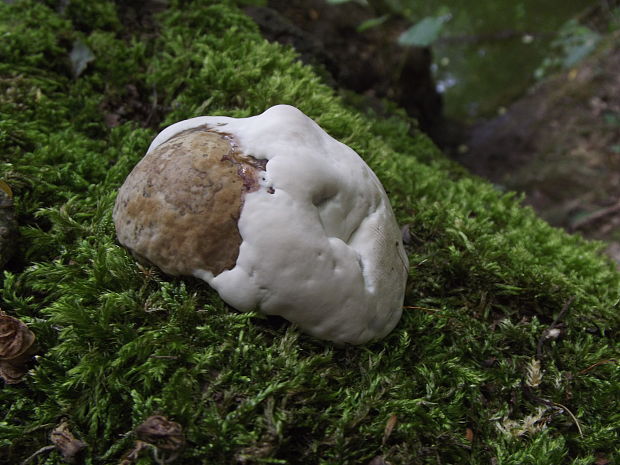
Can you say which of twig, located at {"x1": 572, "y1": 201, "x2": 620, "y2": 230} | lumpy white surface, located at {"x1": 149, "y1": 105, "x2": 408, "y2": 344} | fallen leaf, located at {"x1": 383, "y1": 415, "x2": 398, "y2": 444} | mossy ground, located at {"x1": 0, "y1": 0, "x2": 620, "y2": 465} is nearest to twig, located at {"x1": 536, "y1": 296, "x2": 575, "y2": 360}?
mossy ground, located at {"x1": 0, "y1": 0, "x2": 620, "y2": 465}

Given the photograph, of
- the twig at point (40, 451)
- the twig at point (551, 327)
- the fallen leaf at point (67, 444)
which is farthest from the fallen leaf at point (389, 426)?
the twig at point (40, 451)

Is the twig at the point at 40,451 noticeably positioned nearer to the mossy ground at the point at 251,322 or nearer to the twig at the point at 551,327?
the mossy ground at the point at 251,322

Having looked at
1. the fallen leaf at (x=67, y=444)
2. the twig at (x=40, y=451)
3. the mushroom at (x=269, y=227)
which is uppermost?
the mushroom at (x=269, y=227)

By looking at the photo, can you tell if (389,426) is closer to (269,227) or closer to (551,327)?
(269,227)

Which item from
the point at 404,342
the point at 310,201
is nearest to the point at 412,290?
the point at 404,342

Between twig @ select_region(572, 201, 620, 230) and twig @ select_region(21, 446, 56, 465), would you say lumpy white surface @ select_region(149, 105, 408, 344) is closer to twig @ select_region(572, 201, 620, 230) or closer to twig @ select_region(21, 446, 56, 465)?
twig @ select_region(21, 446, 56, 465)

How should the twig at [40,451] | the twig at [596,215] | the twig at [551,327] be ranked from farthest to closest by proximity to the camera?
the twig at [596,215] < the twig at [551,327] < the twig at [40,451]

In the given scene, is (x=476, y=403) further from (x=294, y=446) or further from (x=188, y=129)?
(x=188, y=129)

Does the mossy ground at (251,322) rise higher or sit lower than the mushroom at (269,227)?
lower
